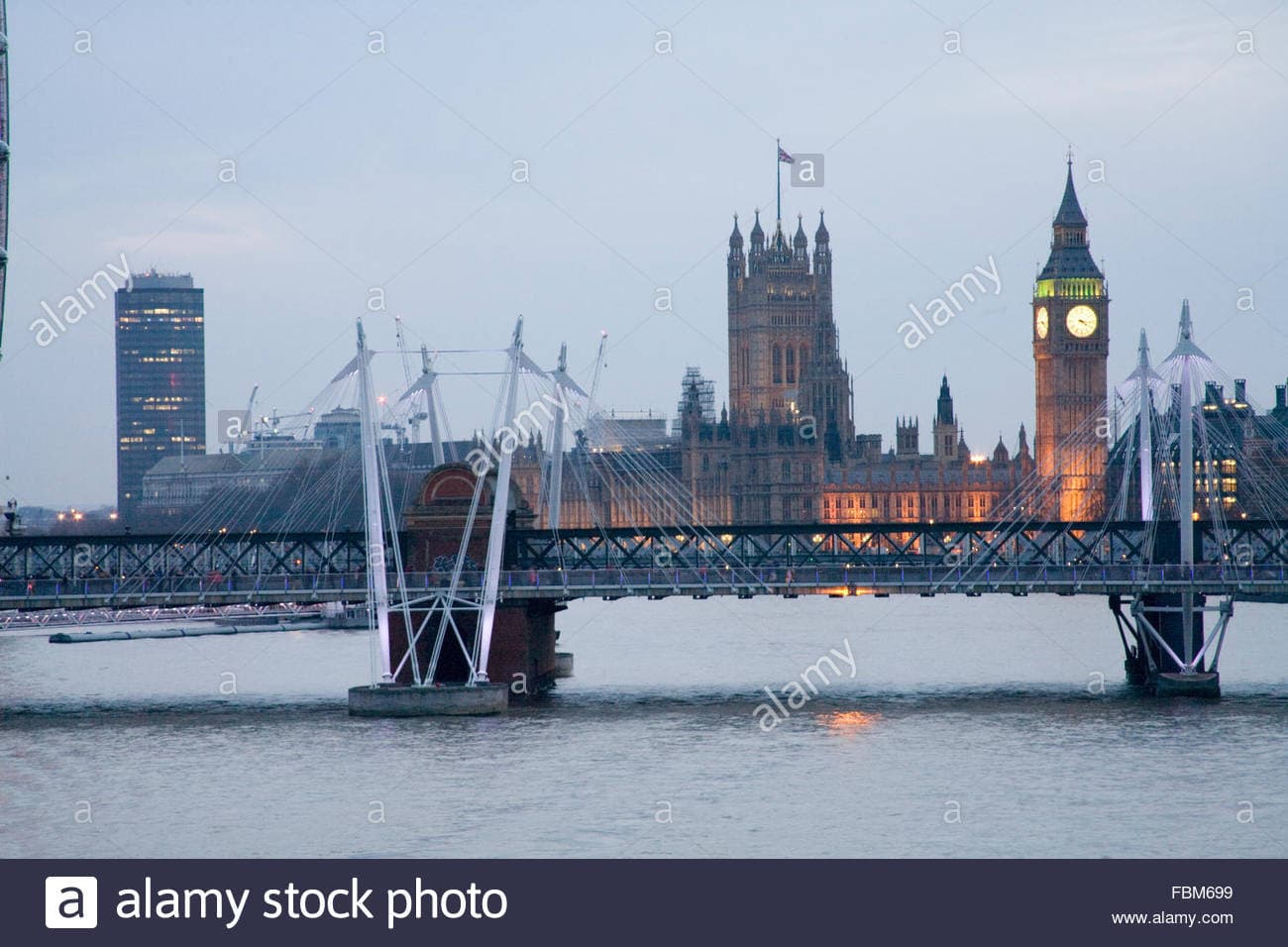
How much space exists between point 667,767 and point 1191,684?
67.5 feet

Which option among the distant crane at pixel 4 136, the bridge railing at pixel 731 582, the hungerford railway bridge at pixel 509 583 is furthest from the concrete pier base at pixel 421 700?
the distant crane at pixel 4 136

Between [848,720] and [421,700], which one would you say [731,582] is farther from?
[421,700]

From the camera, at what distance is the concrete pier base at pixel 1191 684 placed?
6544 centimetres

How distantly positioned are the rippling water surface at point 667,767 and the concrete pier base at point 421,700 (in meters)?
0.74

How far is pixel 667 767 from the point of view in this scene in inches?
2037

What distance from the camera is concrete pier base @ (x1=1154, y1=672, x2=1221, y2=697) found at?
65.4 m

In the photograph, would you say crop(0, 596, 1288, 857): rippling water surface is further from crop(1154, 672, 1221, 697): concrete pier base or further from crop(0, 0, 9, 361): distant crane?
crop(0, 0, 9, 361): distant crane

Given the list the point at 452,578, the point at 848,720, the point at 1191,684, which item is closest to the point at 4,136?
the point at 452,578

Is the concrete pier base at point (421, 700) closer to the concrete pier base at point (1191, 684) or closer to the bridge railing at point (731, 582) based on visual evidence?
the bridge railing at point (731, 582)
